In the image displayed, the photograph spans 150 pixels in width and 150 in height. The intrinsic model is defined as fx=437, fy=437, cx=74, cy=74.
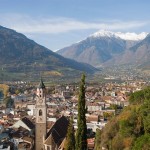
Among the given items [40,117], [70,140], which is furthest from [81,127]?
[40,117]

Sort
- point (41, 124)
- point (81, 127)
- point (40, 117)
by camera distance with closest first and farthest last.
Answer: point (81, 127) < point (41, 124) < point (40, 117)

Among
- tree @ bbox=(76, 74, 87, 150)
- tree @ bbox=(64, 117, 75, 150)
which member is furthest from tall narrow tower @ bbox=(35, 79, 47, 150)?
tree @ bbox=(76, 74, 87, 150)

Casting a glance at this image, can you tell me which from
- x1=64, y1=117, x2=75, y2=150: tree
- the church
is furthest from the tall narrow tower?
x1=64, y1=117, x2=75, y2=150: tree

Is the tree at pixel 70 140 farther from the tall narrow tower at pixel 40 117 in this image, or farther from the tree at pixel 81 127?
the tall narrow tower at pixel 40 117

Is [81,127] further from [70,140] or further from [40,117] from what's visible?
[40,117]

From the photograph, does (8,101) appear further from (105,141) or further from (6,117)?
(105,141)

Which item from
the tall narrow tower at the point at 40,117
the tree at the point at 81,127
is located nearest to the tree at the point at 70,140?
the tree at the point at 81,127

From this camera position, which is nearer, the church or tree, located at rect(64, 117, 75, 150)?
tree, located at rect(64, 117, 75, 150)

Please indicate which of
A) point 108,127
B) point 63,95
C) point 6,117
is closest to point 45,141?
point 108,127

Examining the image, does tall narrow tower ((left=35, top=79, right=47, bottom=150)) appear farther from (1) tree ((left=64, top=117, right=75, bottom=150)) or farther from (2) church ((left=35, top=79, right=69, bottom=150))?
(1) tree ((left=64, top=117, right=75, bottom=150))

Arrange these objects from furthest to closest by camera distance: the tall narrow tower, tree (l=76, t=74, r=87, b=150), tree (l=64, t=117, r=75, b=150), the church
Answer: the tall narrow tower < the church < tree (l=64, t=117, r=75, b=150) < tree (l=76, t=74, r=87, b=150)

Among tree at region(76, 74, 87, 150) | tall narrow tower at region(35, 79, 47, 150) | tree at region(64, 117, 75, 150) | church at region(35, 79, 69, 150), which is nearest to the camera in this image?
tree at region(76, 74, 87, 150)
